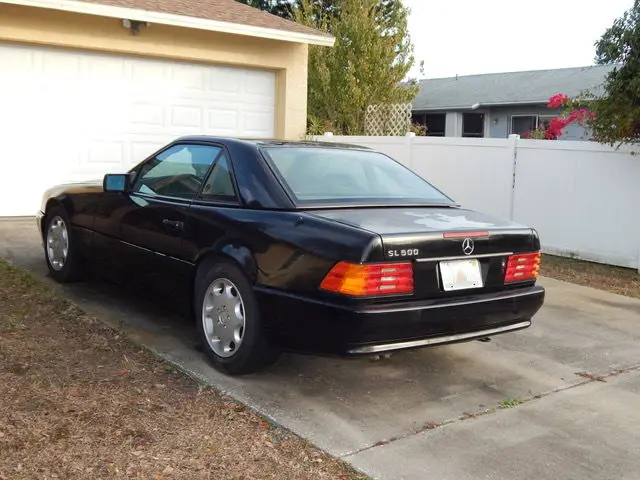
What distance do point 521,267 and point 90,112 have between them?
802 centimetres

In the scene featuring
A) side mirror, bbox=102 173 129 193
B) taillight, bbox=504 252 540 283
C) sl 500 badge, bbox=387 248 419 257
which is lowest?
taillight, bbox=504 252 540 283

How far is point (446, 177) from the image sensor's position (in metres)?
10.6

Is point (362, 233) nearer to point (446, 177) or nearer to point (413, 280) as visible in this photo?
point (413, 280)

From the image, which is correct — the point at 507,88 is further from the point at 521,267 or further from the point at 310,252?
the point at 310,252

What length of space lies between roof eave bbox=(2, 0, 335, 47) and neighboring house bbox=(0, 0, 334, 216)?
0.02 metres

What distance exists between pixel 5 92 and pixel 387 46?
8.87 metres

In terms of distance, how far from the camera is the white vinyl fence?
8.51 meters

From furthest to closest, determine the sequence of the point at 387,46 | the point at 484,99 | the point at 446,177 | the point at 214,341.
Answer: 1. the point at 484,99
2. the point at 387,46
3. the point at 446,177
4. the point at 214,341

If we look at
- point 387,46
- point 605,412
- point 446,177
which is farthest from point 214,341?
point 387,46

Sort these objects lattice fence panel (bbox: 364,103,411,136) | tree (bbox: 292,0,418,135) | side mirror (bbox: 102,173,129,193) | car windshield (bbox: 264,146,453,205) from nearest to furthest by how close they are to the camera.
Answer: car windshield (bbox: 264,146,453,205), side mirror (bbox: 102,173,129,193), lattice fence panel (bbox: 364,103,411,136), tree (bbox: 292,0,418,135)

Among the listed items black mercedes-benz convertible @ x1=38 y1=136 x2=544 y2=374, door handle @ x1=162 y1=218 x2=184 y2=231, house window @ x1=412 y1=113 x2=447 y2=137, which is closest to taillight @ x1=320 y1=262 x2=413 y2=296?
black mercedes-benz convertible @ x1=38 y1=136 x2=544 y2=374

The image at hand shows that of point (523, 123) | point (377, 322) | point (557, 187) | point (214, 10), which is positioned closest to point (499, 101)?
point (523, 123)

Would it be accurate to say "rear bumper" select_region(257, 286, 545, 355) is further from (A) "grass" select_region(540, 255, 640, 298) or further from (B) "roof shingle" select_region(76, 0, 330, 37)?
(B) "roof shingle" select_region(76, 0, 330, 37)

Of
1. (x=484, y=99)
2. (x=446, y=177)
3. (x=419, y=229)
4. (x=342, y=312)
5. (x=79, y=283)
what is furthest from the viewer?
(x=484, y=99)
